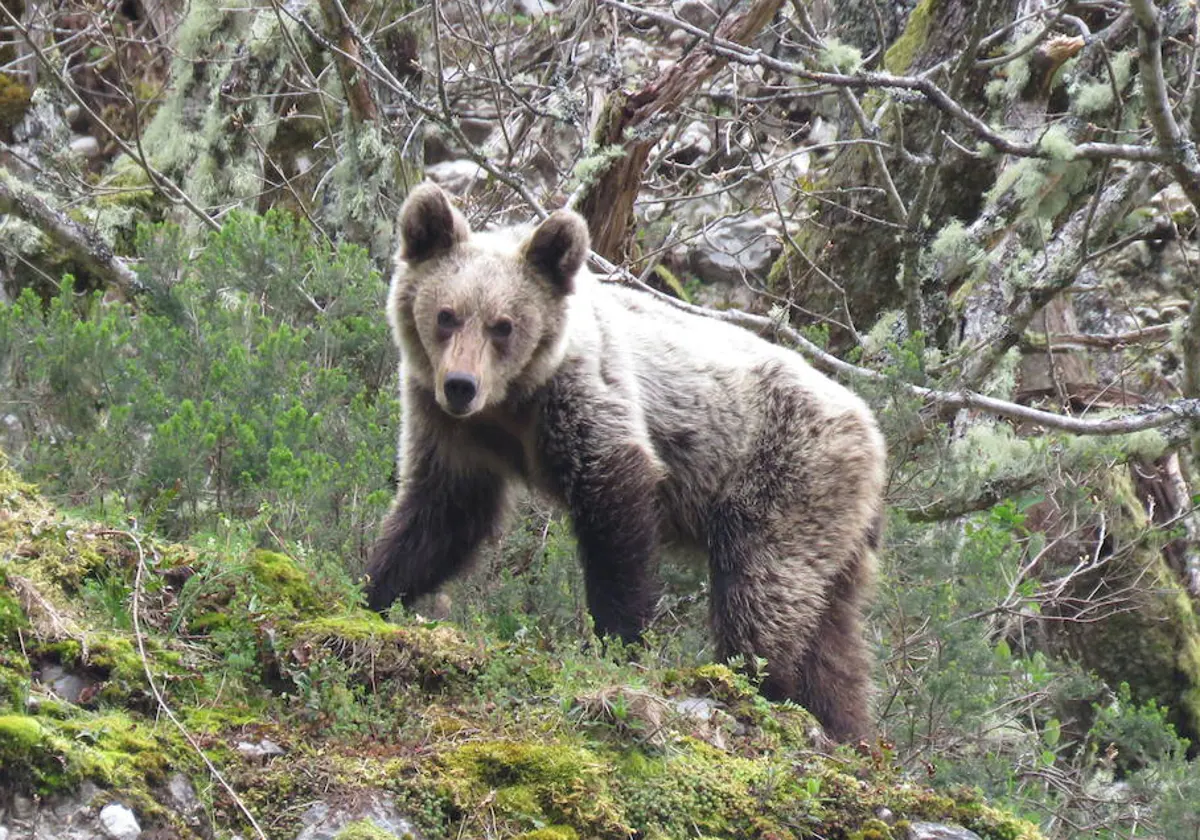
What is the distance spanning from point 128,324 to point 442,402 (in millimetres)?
2235

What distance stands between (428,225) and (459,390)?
3.03 ft

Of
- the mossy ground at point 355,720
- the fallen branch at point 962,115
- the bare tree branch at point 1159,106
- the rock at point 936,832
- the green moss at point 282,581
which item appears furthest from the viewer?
the fallen branch at point 962,115

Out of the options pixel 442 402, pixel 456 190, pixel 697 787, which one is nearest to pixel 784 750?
pixel 697 787

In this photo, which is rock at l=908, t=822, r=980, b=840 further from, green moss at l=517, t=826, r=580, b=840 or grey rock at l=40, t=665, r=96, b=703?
grey rock at l=40, t=665, r=96, b=703

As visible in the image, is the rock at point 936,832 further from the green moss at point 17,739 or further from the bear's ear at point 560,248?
the bear's ear at point 560,248

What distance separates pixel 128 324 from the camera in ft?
21.9

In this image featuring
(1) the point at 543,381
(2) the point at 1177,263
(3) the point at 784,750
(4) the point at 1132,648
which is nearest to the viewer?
(3) the point at 784,750

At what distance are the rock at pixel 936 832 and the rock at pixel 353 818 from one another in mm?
1454

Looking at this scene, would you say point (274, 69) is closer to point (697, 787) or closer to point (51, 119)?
point (51, 119)

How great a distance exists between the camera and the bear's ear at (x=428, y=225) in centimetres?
575

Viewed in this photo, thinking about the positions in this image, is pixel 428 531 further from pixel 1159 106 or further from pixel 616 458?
pixel 1159 106

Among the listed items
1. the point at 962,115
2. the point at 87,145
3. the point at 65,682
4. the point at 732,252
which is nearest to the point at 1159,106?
the point at 962,115

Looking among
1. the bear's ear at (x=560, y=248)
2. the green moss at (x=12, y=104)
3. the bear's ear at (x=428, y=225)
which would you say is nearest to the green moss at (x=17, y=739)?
the bear's ear at (x=428, y=225)

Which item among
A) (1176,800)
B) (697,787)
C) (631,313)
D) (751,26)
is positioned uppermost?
(751,26)
